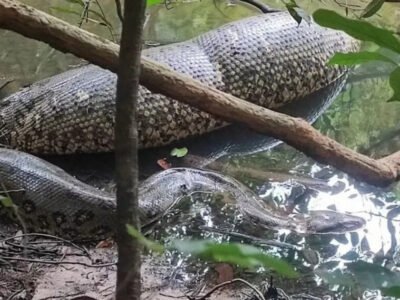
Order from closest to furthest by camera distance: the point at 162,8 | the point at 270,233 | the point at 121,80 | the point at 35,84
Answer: the point at 121,80, the point at 270,233, the point at 35,84, the point at 162,8

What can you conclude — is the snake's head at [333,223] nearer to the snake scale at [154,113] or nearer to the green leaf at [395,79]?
the snake scale at [154,113]

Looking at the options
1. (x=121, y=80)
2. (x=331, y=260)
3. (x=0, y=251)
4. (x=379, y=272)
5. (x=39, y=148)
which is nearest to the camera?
(x=379, y=272)

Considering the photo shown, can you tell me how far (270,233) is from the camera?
3.26 meters

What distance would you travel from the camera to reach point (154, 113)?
434cm

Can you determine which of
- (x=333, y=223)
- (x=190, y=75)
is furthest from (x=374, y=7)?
(x=190, y=75)

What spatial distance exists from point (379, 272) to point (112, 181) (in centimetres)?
319

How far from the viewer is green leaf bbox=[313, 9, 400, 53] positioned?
0.89 m

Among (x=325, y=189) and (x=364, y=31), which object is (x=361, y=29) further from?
(x=325, y=189)

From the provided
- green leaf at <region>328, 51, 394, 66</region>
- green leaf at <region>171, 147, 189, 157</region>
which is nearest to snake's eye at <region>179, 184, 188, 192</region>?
green leaf at <region>171, 147, 189, 157</region>

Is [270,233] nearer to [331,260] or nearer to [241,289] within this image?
[331,260]

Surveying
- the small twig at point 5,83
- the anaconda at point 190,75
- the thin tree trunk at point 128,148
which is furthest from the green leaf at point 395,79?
the small twig at point 5,83

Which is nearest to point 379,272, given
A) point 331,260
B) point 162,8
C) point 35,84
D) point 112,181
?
point 331,260

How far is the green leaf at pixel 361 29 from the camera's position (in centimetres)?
89

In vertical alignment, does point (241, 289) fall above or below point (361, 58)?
below
